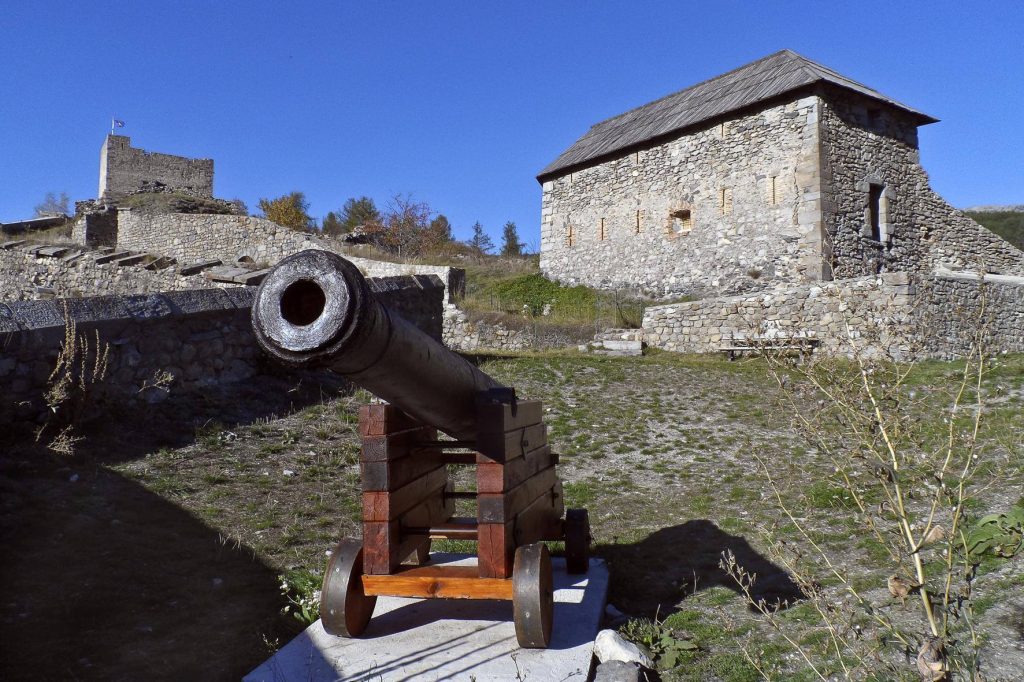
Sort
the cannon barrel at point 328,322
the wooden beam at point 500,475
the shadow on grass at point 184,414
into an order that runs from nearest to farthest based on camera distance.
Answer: the cannon barrel at point 328,322 → the wooden beam at point 500,475 → the shadow on grass at point 184,414

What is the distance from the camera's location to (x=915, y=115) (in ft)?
59.6

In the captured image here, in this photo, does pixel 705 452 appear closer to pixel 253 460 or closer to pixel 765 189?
pixel 253 460

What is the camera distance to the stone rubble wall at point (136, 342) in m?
5.30

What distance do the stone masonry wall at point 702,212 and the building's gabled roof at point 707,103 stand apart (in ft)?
1.23

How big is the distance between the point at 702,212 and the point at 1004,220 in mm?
32178

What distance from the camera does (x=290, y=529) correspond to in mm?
4906

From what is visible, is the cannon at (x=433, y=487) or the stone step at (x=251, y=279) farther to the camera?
the stone step at (x=251, y=279)

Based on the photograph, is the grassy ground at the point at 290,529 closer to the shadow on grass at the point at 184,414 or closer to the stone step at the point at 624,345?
the shadow on grass at the point at 184,414

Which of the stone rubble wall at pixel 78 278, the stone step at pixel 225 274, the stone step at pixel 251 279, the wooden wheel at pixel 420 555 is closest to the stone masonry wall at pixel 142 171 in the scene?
the stone rubble wall at pixel 78 278

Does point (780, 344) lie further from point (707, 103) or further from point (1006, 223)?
point (1006, 223)

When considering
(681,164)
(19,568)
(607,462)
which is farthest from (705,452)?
(681,164)

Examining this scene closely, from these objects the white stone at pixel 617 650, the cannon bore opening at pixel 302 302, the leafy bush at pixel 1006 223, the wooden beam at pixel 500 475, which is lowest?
the white stone at pixel 617 650

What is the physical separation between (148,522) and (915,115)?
19372mm

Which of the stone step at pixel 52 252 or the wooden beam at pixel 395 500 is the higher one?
the stone step at pixel 52 252
